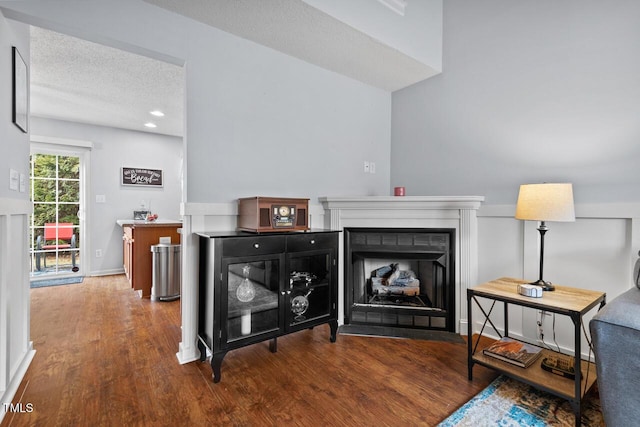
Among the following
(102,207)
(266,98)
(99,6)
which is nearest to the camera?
(99,6)

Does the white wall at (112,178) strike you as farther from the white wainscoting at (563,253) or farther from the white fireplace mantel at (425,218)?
the white wainscoting at (563,253)

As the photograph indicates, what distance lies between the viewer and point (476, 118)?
258 centimetres

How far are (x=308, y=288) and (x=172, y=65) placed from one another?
2.39 m

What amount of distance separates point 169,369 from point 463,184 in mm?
2636

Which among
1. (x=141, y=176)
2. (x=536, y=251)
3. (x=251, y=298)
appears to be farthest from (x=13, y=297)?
(x=141, y=176)

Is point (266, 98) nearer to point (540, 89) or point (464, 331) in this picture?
point (540, 89)

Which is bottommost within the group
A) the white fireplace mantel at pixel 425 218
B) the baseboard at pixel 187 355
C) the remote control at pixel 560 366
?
the baseboard at pixel 187 355

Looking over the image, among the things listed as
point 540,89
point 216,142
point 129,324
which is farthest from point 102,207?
point 540,89

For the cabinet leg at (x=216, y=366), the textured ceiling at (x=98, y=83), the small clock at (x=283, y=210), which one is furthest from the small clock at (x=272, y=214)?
the textured ceiling at (x=98, y=83)

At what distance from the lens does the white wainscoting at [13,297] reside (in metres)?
1.54

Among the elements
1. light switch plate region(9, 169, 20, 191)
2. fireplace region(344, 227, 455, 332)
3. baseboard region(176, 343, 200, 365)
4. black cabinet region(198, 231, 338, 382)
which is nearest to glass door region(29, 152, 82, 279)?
light switch plate region(9, 169, 20, 191)

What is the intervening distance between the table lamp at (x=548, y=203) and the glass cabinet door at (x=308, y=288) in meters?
1.35

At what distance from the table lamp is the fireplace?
745mm

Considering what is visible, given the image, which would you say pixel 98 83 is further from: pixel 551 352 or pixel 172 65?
pixel 551 352
